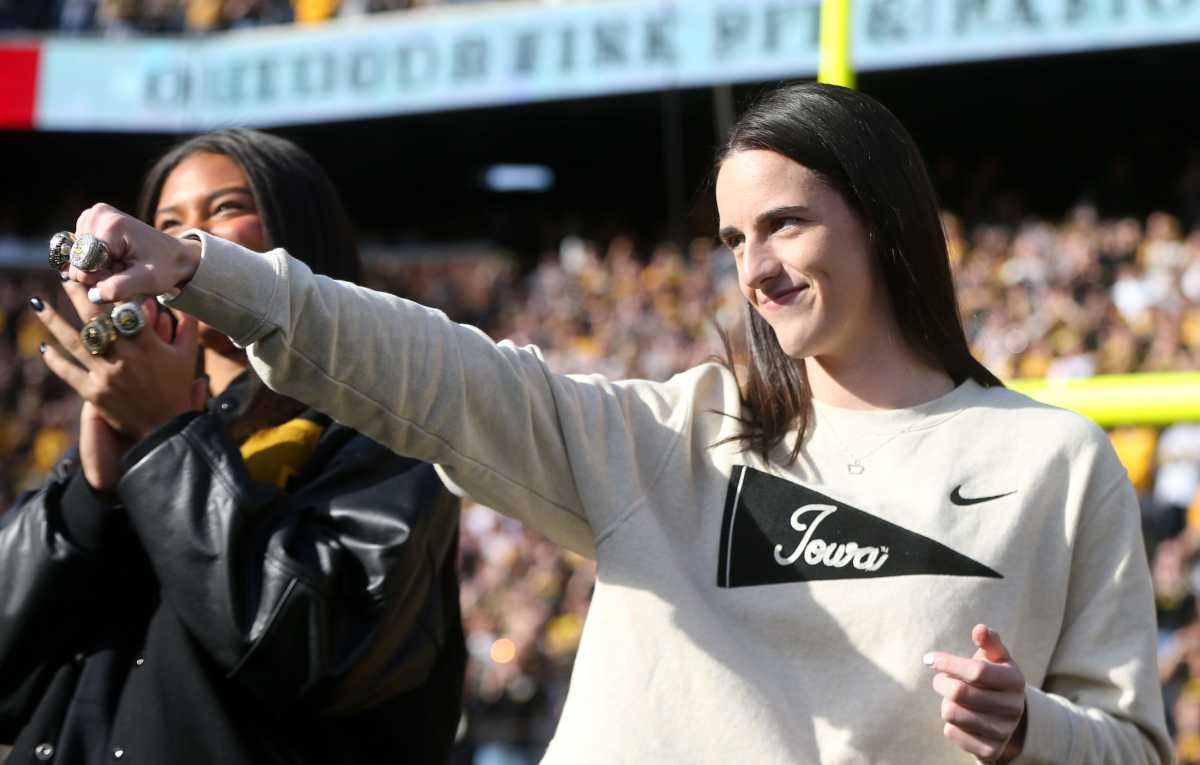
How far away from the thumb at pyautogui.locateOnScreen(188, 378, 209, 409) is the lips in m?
0.63

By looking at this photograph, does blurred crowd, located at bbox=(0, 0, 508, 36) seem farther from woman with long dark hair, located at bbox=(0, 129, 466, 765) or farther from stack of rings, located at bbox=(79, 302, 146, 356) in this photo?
stack of rings, located at bbox=(79, 302, 146, 356)

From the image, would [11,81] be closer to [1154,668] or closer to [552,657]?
[552,657]

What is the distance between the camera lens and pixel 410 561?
5.28 ft

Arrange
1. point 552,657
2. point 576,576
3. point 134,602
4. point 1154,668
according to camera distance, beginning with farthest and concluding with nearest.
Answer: point 576,576
point 552,657
point 134,602
point 1154,668

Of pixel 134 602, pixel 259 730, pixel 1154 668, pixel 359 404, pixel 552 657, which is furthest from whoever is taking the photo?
pixel 552 657

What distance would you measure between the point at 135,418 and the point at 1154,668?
3.43ft

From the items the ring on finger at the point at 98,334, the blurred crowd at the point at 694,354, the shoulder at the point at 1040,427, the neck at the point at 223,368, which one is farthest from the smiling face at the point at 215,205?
the blurred crowd at the point at 694,354

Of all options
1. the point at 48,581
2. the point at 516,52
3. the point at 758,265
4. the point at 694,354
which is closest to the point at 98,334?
the point at 48,581

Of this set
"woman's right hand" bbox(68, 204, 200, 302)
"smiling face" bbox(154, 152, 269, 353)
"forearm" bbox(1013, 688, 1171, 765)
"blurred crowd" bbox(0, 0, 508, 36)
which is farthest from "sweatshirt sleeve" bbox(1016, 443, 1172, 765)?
"blurred crowd" bbox(0, 0, 508, 36)

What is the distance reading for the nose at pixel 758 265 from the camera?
4.94ft

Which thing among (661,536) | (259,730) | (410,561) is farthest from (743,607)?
(259,730)

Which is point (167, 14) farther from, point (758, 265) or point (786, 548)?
point (786, 548)

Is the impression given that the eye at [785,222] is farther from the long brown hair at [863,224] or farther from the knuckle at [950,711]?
the knuckle at [950,711]

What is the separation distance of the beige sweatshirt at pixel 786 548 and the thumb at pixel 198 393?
0.38 meters
